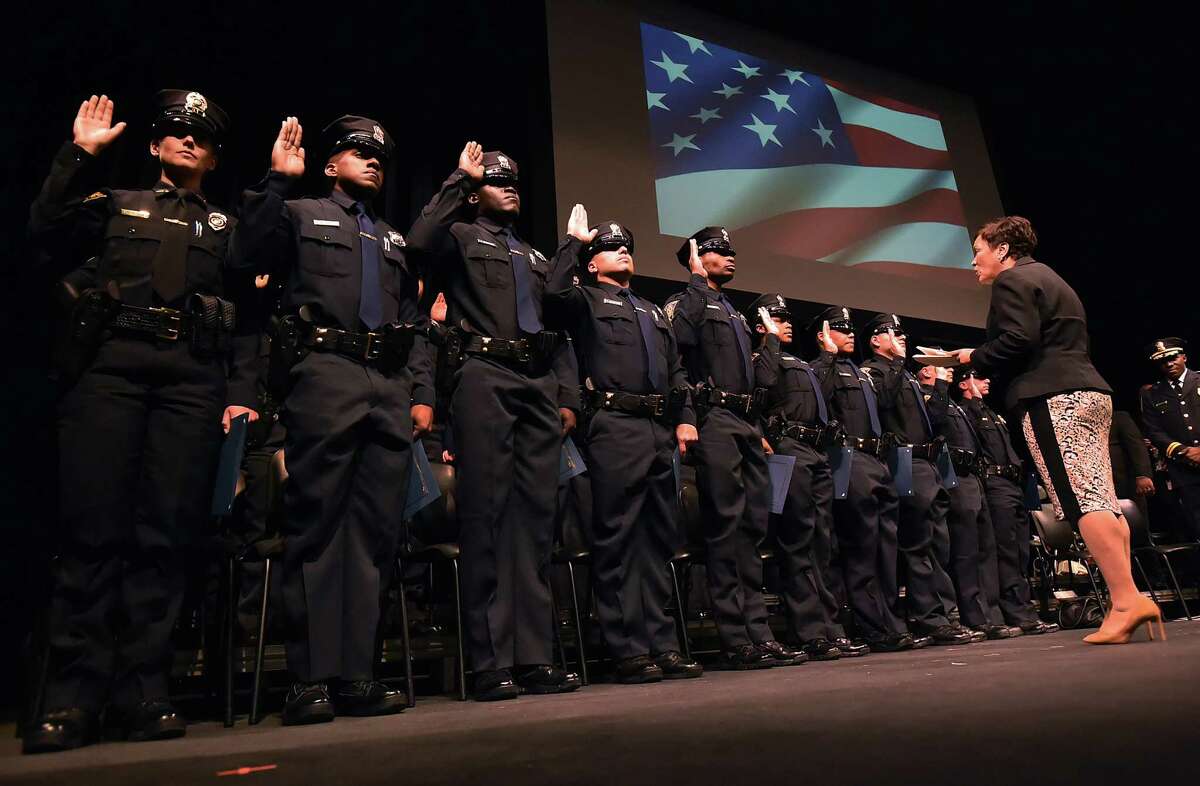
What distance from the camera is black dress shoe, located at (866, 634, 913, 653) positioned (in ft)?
13.3

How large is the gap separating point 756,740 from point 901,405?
12.4 ft

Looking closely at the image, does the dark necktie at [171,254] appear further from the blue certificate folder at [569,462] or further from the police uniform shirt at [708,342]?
the police uniform shirt at [708,342]

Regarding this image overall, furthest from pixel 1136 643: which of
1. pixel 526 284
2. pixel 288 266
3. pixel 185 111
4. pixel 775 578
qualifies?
pixel 185 111

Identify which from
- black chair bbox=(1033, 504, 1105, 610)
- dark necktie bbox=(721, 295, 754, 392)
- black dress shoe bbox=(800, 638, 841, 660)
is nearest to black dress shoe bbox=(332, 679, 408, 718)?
black dress shoe bbox=(800, 638, 841, 660)

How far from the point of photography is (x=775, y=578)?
520 centimetres

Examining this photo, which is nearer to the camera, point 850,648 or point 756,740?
point 756,740

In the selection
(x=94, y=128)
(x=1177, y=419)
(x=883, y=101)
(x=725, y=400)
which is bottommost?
(x=725, y=400)

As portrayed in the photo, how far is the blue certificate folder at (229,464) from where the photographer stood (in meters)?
2.41

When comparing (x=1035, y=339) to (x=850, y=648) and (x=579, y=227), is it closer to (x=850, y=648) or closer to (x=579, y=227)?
(x=850, y=648)

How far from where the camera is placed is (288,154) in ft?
7.64

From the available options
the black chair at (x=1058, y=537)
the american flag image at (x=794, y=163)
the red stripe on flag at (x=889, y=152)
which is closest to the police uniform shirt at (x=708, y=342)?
the american flag image at (x=794, y=163)

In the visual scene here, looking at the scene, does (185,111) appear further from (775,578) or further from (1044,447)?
(775,578)

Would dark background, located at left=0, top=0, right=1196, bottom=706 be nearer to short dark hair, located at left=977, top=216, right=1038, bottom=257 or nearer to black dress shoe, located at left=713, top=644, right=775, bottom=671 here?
short dark hair, located at left=977, top=216, right=1038, bottom=257

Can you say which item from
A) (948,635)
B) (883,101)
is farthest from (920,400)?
(883,101)
